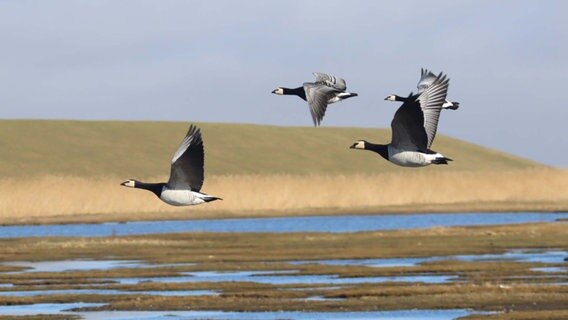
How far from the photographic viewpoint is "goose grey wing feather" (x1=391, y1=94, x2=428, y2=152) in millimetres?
17891

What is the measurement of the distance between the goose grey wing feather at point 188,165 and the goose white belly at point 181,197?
16 cm

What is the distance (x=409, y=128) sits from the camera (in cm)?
1827

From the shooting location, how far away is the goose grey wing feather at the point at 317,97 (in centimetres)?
1598

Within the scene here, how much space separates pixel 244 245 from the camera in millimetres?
58844

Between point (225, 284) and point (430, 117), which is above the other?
point (430, 117)

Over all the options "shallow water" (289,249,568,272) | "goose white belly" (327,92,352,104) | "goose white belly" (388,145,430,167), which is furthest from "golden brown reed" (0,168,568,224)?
"goose white belly" (327,92,352,104)

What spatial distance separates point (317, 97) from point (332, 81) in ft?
3.36

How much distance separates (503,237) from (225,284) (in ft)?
73.3

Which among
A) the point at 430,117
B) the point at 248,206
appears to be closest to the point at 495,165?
the point at 248,206

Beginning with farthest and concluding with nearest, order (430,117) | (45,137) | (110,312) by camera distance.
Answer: (45,137)
(110,312)
(430,117)

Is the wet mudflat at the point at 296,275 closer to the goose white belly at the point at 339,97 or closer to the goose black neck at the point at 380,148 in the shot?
the goose black neck at the point at 380,148

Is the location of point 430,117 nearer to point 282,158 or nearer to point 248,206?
point 248,206

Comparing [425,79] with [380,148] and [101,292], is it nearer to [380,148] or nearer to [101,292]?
[380,148]

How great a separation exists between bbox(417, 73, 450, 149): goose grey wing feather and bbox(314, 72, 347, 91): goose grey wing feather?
1.13m
